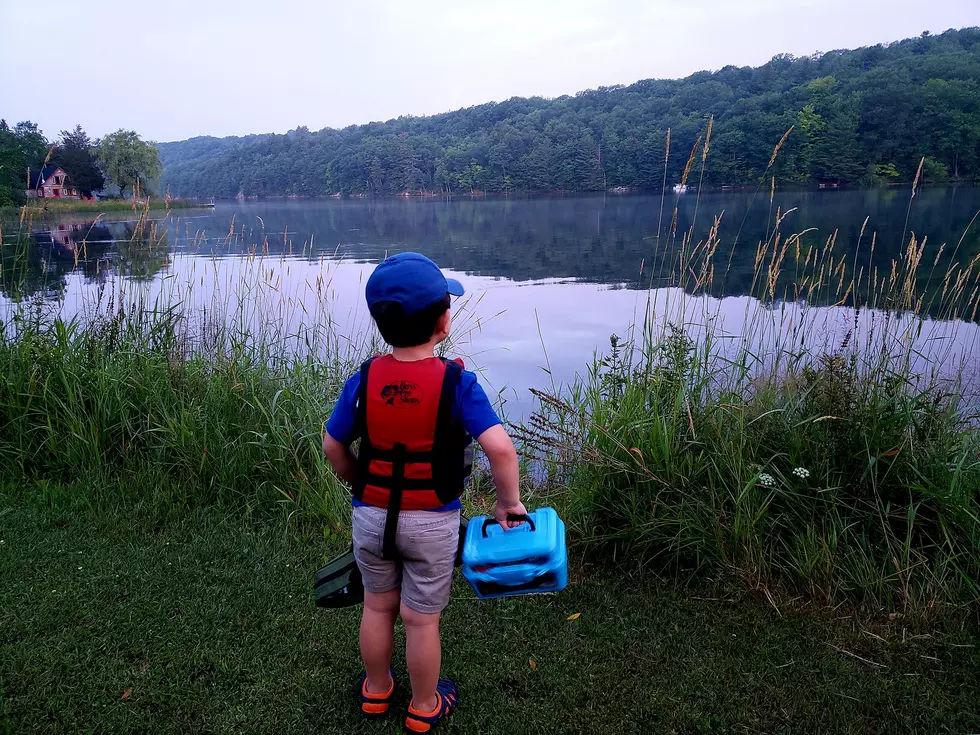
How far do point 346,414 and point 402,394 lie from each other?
24 centimetres

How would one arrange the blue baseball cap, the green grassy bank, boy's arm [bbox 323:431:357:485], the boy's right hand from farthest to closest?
1. the green grassy bank
2. boy's arm [bbox 323:431:357:485]
3. the boy's right hand
4. the blue baseball cap

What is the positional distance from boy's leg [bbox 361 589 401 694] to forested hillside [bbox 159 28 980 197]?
33.7ft

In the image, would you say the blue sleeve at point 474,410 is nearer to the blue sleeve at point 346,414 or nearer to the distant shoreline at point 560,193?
the blue sleeve at point 346,414

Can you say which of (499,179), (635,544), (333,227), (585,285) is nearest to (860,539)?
(635,544)

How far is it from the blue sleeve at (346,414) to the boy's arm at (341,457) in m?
0.02

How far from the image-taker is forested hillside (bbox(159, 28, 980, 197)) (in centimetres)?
2488

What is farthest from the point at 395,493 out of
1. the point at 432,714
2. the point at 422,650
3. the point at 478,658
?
the point at 478,658

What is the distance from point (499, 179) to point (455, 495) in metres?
56.6

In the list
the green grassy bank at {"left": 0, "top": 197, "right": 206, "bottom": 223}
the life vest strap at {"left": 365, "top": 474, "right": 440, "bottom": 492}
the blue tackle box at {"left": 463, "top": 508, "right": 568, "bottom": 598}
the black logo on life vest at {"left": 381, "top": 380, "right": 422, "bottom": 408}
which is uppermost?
the green grassy bank at {"left": 0, "top": 197, "right": 206, "bottom": 223}

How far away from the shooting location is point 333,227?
90.1 feet

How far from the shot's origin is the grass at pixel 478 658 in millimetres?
2391

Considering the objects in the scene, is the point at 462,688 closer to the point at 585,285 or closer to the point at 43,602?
the point at 43,602

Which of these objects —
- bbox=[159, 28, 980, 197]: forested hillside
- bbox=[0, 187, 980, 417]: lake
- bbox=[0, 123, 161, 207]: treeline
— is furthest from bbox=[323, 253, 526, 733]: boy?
bbox=[0, 123, 161, 207]: treeline

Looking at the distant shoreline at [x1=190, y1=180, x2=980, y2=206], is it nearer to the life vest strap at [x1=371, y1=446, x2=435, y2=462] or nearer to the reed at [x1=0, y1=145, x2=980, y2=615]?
the reed at [x1=0, y1=145, x2=980, y2=615]
